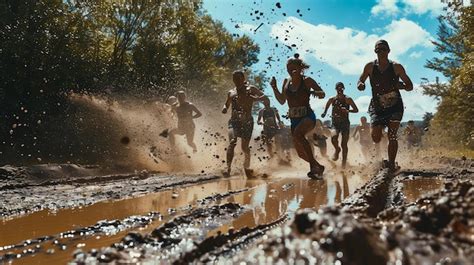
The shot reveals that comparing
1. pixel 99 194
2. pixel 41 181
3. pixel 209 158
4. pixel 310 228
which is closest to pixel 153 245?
pixel 310 228

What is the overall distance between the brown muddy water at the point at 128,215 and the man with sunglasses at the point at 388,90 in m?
2.23

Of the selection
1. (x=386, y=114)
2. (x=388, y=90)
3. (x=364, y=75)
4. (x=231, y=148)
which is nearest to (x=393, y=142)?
(x=386, y=114)

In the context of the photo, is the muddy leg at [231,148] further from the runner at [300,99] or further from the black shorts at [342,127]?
the black shorts at [342,127]

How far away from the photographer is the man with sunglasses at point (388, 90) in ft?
29.3

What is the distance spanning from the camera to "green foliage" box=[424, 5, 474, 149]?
17781 mm

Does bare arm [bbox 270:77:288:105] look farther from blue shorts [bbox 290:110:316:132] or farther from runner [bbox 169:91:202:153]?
runner [bbox 169:91:202:153]

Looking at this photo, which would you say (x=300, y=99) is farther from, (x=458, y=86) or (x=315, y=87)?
(x=458, y=86)

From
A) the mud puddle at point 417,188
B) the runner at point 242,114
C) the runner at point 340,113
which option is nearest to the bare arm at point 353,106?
the runner at point 340,113

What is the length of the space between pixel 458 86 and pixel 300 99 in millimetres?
11787

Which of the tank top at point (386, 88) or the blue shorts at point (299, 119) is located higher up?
the tank top at point (386, 88)

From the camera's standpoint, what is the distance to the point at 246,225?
147 inches

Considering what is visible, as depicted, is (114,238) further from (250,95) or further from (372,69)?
(250,95)

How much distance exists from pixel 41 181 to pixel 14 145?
16.4ft

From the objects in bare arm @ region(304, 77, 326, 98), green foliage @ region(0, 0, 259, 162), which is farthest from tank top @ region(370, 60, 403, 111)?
green foliage @ region(0, 0, 259, 162)
